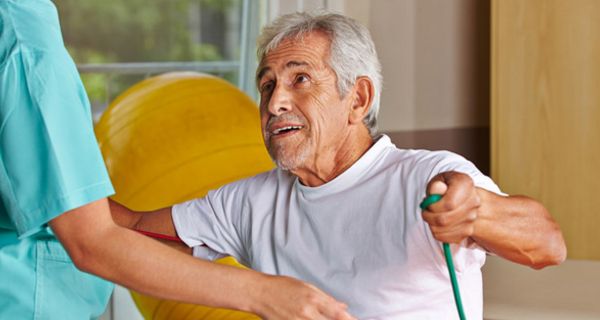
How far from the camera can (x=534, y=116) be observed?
3504 millimetres

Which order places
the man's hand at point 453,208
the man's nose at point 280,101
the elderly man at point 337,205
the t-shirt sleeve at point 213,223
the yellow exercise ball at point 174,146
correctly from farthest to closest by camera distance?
1. the yellow exercise ball at point 174,146
2. the t-shirt sleeve at point 213,223
3. the man's nose at point 280,101
4. the elderly man at point 337,205
5. the man's hand at point 453,208

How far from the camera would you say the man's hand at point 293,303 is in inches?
51.4

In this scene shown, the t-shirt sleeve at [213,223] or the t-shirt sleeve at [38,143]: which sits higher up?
the t-shirt sleeve at [38,143]

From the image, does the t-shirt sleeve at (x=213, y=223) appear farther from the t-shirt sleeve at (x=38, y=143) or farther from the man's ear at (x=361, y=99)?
the t-shirt sleeve at (x=38, y=143)

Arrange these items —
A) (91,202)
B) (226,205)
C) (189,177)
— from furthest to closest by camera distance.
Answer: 1. (189,177)
2. (226,205)
3. (91,202)

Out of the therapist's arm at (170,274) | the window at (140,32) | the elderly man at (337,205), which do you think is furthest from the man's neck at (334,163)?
the window at (140,32)

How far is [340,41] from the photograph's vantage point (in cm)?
180

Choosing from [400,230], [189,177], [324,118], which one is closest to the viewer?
[400,230]

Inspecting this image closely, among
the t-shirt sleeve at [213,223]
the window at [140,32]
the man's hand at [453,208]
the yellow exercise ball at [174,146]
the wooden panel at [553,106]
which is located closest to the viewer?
the man's hand at [453,208]

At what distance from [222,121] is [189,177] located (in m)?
0.17

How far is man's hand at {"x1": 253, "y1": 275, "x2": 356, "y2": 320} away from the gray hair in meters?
0.60

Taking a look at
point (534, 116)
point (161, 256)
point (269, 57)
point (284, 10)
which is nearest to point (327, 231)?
point (269, 57)

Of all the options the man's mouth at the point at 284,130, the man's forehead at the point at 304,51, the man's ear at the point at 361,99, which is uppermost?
the man's forehead at the point at 304,51

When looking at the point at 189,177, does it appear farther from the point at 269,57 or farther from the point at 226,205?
the point at 269,57
